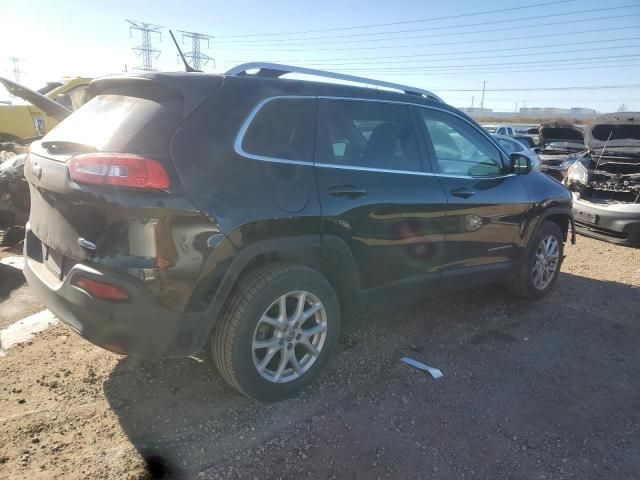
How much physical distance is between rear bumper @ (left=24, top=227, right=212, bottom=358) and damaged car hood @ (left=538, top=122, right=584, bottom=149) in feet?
47.7

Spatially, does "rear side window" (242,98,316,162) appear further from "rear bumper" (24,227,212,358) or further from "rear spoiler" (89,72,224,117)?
"rear bumper" (24,227,212,358)

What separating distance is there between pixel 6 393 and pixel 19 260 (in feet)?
9.72

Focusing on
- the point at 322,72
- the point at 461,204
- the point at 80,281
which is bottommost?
the point at 80,281

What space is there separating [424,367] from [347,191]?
141 centimetres

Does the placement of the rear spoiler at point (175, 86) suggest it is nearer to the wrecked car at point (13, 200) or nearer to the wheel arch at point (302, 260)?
the wheel arch at point (302, 260)

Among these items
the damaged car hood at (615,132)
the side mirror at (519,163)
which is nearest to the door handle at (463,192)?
the side mirror at (519,163)

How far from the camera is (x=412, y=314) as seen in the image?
4367mm

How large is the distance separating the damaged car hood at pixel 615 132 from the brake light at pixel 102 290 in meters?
8.51

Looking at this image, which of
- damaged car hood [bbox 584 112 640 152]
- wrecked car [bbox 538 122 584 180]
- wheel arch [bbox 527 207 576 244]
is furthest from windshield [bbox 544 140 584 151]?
wheel arch [bbox 527 207 576 244]

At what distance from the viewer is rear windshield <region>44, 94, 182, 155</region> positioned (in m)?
2.40

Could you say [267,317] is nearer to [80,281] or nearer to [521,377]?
[80,281]

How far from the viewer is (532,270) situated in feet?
15.2

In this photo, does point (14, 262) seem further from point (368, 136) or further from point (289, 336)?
point (368, 136)

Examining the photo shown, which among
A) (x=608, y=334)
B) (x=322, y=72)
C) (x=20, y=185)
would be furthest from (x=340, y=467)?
(x=20, y=185)
